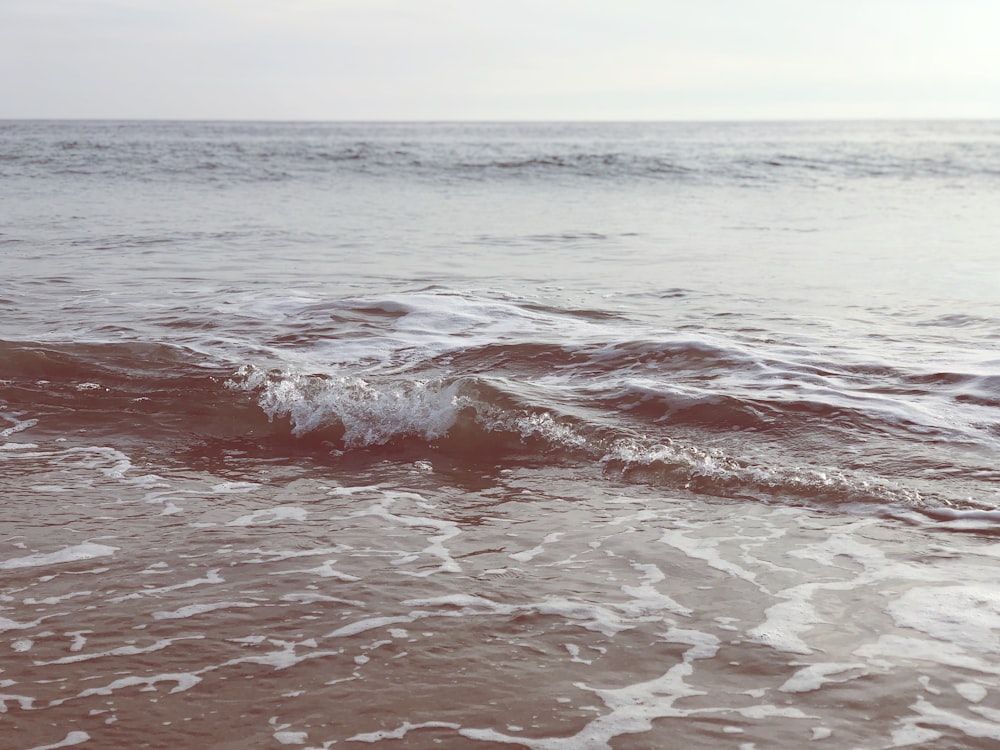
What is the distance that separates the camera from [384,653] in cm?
334

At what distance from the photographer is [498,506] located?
16.1 ft

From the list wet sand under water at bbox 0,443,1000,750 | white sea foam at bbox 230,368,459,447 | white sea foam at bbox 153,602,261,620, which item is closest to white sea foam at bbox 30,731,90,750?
wet sand under water at bbox 0,443,1000,750

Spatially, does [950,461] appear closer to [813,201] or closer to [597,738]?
[597,738]

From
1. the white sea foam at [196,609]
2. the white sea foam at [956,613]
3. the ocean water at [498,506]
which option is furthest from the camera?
the white sea foam at [196,609]

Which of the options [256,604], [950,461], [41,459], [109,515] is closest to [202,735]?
[256,604]

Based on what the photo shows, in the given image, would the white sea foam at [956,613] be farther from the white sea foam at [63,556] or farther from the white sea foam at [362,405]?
the white sea foam at [63,556]

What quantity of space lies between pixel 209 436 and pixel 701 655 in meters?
3.81

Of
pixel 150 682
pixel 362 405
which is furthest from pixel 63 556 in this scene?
pixel 362 405

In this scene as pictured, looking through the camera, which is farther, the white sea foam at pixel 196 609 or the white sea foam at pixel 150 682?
the white sea foam at pixel 196 609

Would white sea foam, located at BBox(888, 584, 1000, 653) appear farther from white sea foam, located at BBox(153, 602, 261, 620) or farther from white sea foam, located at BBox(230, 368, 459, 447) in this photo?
white sea foam, located at BBox(230, 368, 459, 447)

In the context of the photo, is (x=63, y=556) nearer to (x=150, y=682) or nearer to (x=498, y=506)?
(x=150, y=682)

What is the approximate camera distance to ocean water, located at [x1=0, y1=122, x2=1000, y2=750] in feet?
10.0

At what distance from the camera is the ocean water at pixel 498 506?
10.0 feet

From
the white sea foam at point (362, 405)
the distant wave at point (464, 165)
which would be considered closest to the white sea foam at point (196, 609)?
the white sea foam at point (362, 405)
